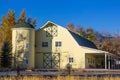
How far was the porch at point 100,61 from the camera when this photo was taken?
58.8 meters

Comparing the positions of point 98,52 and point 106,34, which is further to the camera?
point 106,34

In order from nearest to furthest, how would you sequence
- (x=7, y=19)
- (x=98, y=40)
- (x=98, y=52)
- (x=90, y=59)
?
(x=98, y=52) → (x=90, y=59) → (x=7, y=19) → (x=98, y=40)

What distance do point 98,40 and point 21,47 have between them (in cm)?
3928

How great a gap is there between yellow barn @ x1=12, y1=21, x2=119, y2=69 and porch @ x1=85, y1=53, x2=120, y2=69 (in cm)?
17

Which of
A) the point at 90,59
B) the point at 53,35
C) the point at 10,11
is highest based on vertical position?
the point at 10,11

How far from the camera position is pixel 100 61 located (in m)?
68.4

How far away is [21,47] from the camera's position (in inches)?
2243

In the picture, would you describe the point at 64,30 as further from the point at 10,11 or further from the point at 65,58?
the point at 10,11

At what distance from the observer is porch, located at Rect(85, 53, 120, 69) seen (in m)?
58.8

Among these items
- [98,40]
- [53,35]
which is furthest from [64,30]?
[98,40]

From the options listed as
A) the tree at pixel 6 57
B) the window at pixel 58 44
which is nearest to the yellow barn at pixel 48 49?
the window at pixel 58 44

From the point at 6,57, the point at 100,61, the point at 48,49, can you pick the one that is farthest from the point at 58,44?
the point at 100,61

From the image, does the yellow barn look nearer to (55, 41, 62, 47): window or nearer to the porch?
(55, 41, 62, 47): window

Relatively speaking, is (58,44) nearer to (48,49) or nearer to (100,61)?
(48,49)
